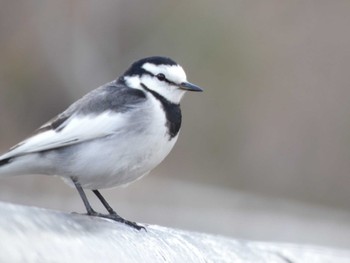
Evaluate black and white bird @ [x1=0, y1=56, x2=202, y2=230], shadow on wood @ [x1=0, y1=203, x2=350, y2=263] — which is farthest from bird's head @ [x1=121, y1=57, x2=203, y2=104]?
shadow on wood @ [x1=0, y1=203, x2=350, y2=263]

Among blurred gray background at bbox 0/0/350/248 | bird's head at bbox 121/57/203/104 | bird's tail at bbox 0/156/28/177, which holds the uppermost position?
blurred gray background at bbox 0/0/350/248

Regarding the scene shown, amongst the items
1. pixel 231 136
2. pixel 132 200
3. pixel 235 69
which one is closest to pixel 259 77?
pixel 235 69

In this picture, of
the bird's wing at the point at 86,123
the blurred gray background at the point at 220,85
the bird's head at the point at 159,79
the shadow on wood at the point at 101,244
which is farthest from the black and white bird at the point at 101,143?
the blurred gray background at the point at 220,85

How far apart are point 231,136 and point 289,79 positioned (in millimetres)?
1628

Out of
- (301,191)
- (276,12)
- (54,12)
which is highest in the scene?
(276,12)

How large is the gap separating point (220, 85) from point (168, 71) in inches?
455

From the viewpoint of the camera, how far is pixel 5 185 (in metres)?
12.6

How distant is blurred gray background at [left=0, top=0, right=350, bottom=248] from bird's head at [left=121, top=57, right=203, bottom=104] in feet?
23.9

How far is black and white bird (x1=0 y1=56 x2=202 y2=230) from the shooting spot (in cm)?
439

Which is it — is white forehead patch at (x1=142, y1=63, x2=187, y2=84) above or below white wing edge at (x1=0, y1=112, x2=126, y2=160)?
above

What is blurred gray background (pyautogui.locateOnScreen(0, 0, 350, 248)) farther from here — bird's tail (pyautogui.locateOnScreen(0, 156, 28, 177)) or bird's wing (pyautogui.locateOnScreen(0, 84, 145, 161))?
bird's tail (pyautogui.locateOnScreen(0, 156, 28, 177))

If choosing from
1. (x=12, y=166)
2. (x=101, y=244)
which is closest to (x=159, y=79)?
(x=12, y=166)

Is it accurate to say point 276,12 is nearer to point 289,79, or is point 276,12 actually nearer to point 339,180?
point 289,79

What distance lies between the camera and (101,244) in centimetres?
280
